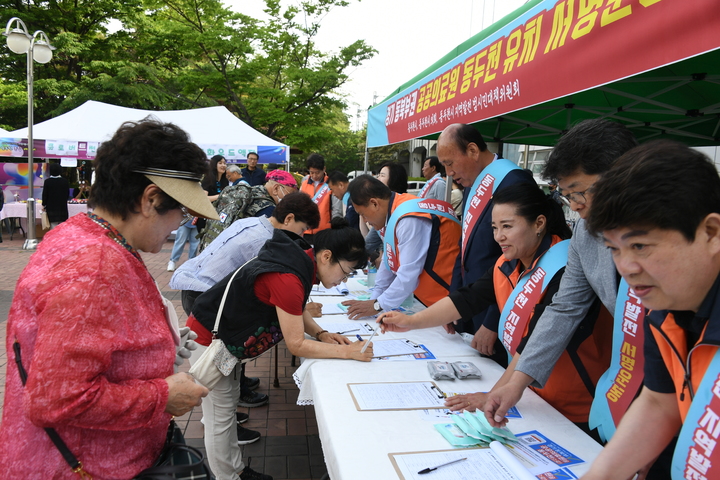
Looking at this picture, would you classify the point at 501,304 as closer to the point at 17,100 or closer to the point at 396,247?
the point at 396,247

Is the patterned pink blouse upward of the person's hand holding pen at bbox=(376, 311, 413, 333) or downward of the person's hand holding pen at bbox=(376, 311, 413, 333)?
upward

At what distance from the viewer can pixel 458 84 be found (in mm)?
3156

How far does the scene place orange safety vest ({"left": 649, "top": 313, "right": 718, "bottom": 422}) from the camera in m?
0.93

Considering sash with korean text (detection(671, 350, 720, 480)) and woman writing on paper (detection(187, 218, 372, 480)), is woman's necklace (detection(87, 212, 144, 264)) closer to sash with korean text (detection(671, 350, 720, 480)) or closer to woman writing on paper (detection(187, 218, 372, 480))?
woman writing on paper (detection(187, 218, 372, 480))

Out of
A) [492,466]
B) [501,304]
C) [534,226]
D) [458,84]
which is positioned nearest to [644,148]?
[492,466]

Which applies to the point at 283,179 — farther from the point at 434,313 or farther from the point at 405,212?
the point at 434,313

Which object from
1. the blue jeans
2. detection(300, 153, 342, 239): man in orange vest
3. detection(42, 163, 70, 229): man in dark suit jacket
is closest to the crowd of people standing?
detection(300, 153, 342, 239): man in orange vest

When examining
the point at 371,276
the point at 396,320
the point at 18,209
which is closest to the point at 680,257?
the point at 396,320

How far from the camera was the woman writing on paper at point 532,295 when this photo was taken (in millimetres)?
1715

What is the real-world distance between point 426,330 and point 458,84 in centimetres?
167

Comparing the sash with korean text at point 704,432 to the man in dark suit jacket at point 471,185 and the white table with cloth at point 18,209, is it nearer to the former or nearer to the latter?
the man in dark suit jacket at point 471,185

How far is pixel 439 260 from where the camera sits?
9.89ft

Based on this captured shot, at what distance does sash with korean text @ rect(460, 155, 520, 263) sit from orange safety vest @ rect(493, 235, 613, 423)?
96cm

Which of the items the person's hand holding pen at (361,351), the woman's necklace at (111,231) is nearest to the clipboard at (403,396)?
the person's hand holding pen at (361,351)
